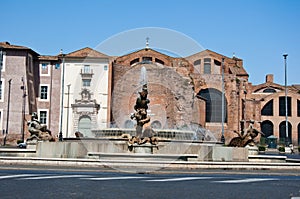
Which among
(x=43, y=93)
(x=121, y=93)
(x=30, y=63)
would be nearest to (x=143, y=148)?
(x=121, y=93)

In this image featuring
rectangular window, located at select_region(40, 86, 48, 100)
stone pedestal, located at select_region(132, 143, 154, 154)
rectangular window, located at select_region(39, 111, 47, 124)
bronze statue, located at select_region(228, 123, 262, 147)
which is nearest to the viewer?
stone pedestal, located at select_region(132, 143, 154, 154)

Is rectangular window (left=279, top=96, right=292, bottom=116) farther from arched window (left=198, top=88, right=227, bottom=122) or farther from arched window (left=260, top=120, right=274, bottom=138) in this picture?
arched window (left=198, top=88, right=227, bottom=122)

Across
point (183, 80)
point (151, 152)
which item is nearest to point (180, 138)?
point (151, 152)

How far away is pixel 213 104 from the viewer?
58.8m

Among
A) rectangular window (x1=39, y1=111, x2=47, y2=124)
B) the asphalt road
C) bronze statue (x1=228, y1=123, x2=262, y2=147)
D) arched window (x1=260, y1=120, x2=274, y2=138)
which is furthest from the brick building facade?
the asphalt road

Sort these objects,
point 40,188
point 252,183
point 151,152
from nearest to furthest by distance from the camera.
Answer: point 40,188
point 252,183
point 151,152

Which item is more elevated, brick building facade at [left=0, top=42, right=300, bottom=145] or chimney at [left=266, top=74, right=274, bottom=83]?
chimney at [left=266, top=74, right=274, bottom=83]

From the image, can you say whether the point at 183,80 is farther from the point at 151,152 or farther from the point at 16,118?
the point at 151,152

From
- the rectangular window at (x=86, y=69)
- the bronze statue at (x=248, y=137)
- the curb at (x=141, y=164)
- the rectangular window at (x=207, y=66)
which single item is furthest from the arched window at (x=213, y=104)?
the curb at (x=141, y=164)

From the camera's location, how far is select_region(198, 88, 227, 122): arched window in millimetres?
57469

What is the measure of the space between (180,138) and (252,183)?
11641 millimetres

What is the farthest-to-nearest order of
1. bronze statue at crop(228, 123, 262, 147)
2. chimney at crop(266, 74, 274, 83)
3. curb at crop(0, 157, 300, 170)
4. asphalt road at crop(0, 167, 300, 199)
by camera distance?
chimney at crop(266, 74, 274, 83) < bronze statue at crop(228, 123, 262, 147) < curb at crop(0, 157, 300, 170) < asphalt road at crop(0, 167, 300, 199)

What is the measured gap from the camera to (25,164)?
15281mm

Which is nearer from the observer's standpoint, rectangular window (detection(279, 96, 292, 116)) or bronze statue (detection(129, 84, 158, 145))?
bronze statue (detection(129, 84, 158, 145))
